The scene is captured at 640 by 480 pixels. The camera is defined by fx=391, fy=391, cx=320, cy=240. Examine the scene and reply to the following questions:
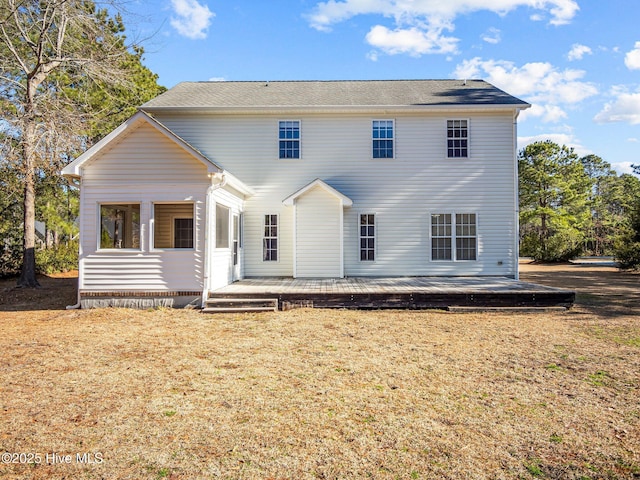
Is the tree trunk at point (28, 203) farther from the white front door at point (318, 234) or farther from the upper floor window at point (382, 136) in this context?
the upper floor window at point (382, 136)

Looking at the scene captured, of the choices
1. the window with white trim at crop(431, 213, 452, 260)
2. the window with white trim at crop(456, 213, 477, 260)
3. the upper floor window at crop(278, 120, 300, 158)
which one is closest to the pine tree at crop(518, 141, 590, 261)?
the window with white trim at crop(456, 213, 477, 260)

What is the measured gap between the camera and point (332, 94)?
14508 mm

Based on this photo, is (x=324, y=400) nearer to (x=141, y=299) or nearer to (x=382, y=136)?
(x=141, y=299)

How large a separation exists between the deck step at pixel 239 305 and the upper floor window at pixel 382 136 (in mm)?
6824

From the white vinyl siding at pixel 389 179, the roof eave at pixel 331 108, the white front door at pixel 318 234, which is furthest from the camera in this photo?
the white vinyl siding at pixel 389 179

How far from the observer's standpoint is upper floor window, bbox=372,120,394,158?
13.5 metres

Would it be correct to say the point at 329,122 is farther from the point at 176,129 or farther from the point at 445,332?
the point at 445,332

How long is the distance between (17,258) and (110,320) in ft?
38.1

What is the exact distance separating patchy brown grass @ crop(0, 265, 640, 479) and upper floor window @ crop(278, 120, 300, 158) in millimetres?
7322

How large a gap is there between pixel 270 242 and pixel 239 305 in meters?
4.18

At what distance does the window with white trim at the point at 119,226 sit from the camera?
10.1m

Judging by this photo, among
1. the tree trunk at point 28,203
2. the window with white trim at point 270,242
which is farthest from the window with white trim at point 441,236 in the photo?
the tree trunk at point 28,203

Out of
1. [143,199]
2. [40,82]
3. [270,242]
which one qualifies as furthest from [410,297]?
[40,82]

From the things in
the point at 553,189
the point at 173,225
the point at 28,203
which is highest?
the point at 553,189
